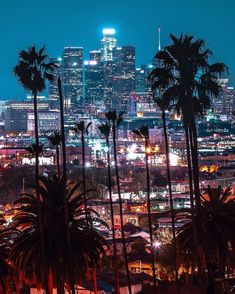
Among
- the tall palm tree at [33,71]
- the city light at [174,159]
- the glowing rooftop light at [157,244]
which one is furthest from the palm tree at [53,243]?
the city light at [174,159]

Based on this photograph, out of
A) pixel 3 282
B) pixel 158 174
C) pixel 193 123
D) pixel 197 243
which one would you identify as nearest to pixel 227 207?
pixel 197 243

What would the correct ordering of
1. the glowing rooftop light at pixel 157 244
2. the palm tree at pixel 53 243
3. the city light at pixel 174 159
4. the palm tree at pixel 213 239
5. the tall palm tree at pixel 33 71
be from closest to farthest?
the palm tree at pixel 53 243
the palm tree at pixel 213 239
the tall palm tree at pixel 33 71
the glowing rooftop light at pixel 157 244
the city light at pixel 174 159

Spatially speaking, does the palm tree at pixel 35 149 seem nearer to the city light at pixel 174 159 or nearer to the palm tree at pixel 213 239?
the palm tree at pixel 213 239

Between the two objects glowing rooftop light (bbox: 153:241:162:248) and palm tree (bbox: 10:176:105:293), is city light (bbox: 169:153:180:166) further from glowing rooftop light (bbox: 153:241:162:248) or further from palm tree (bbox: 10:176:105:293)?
palm tree (bbox: 10:176:105:293)

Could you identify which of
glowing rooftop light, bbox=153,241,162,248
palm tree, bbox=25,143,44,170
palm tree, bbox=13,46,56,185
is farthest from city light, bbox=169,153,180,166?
palm tree, bbox=13,46,56,185

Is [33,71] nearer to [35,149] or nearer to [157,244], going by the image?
[35,149]

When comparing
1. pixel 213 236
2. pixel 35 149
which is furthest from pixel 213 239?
pixel 35 149
